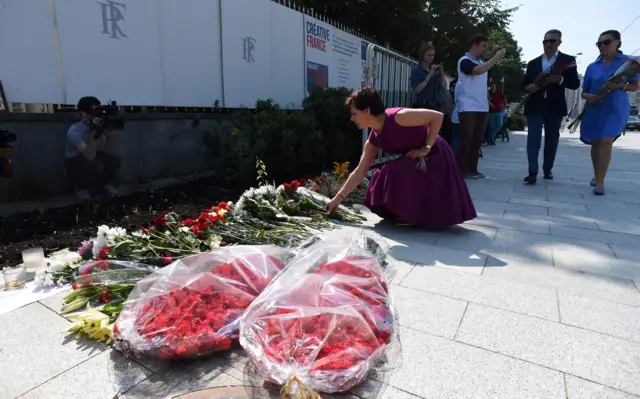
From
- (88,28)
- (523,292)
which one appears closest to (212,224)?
(523,292)

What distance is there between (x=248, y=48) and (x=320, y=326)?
587 centimetres

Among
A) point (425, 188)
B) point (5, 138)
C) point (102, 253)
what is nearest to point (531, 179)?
point (425, 188)

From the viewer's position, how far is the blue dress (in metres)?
4.83

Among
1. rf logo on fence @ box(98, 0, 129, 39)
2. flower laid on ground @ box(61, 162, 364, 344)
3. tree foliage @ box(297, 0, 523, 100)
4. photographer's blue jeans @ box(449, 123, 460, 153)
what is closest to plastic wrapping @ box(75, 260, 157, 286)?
flower laid on ground @ box(61, 162, 364, 344)

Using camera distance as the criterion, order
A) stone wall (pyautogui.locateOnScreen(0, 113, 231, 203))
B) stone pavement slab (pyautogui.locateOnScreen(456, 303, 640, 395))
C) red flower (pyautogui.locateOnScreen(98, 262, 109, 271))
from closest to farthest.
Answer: stone pavement slab (pyautogui.locateOnScreen(456, 303, 640, 395)) < red flower (pyautogui.locateOnScreen(98, 262, 109, 271)) < stone wall (pyautogui.locateOnScreen(0, 113, 231, 203))

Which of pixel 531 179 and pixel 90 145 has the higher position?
pixel 90 145

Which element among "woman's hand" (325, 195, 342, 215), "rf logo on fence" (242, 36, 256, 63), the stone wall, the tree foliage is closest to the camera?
"woman's hand" (325, 195, 342, 215)

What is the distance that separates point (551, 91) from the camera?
5.38 m

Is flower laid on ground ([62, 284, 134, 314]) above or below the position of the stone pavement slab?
above

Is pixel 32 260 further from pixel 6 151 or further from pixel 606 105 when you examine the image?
pixel 606 105

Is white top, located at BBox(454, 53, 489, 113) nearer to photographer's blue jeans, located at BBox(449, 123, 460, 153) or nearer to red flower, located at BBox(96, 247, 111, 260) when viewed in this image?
photographer's blue jeans, located at BBox(449, 123, 460, 153)

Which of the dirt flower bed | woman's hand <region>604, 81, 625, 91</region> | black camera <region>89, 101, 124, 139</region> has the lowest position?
the dirt flower bed

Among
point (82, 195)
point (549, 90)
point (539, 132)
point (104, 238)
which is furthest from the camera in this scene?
point (539, 132)

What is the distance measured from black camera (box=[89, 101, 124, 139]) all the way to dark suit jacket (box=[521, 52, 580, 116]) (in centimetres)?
519
